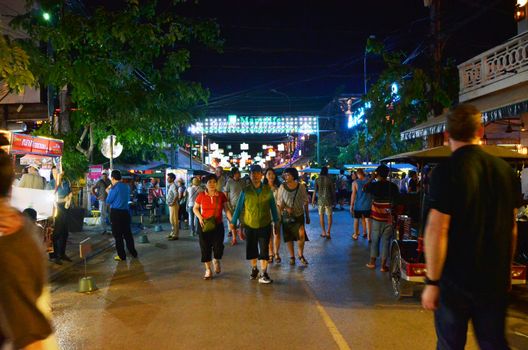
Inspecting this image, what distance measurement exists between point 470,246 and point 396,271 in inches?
175

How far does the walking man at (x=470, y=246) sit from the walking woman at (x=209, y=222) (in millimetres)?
5635

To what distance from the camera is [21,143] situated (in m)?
7.59

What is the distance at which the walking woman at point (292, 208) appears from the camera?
9.07m

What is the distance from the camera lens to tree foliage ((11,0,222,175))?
11.4 meters

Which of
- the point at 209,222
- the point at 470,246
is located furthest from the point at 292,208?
the point at 470,246

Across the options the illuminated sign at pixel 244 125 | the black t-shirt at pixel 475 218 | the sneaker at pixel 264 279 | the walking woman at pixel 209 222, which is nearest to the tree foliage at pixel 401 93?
the walking woman at pixel 209 222

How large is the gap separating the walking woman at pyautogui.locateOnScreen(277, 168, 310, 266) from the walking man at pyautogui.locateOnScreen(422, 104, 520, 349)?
631 cm

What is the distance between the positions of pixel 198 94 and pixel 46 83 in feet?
13.2

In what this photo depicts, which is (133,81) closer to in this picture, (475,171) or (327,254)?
(327,254)

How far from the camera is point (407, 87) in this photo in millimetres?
12969

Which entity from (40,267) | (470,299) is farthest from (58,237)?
(470,299)

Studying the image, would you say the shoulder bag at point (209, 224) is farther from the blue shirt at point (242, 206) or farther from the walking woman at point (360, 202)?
the walking woman at point (360, 202)

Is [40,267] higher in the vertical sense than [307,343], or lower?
higher

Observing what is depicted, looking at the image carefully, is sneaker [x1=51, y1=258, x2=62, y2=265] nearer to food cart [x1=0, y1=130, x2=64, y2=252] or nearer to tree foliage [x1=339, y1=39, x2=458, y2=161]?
food cart [x1=0, y1=130, x2=64, y2=252]
